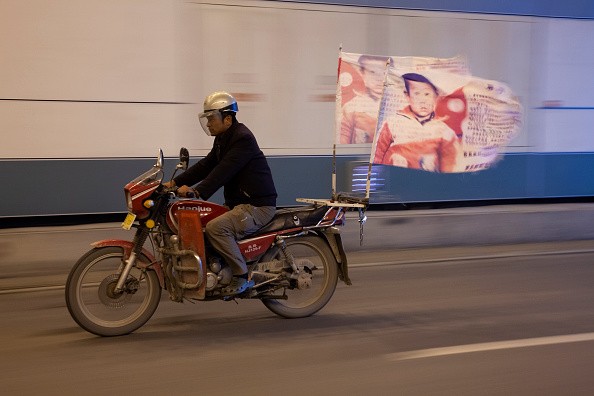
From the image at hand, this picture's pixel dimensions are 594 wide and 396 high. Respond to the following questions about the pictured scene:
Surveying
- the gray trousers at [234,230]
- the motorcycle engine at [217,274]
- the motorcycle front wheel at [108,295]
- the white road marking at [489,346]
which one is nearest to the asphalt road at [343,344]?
the white road marking at [489,346]

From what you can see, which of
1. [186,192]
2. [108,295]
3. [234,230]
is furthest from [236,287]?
[108,295]

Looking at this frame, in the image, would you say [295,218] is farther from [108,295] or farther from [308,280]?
[108,295]

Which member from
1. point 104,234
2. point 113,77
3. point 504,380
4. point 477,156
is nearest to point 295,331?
point 504,380

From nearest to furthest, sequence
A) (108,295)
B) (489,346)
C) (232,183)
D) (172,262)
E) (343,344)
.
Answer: (489,346) < (343,344) < (108,295) < (172,262) < (232,183)

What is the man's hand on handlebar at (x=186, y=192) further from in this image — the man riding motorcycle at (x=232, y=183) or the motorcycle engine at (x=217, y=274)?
the motorcycle engine at (x=217, y=274)

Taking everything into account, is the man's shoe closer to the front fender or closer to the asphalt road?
the asphalt road

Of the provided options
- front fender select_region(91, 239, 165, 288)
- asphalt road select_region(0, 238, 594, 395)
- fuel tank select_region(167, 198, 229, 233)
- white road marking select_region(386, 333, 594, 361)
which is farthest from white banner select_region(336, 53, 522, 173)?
front fender select_region(91, 239, 165, 288)

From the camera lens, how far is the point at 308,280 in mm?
6656

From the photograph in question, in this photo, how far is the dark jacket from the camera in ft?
20.7

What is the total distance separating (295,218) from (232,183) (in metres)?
0.61

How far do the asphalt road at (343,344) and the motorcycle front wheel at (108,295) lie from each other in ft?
0.40

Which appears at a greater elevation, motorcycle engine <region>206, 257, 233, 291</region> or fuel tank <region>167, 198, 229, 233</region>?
fuel tank <region>167, 198, 229, 233</region>

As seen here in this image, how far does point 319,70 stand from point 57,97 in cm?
345

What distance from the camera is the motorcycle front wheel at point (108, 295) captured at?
595cm
